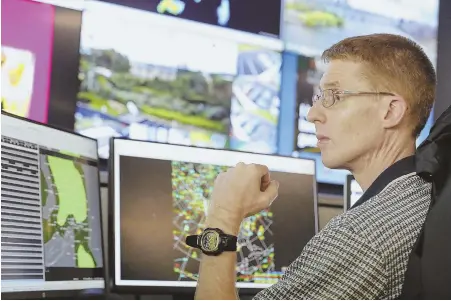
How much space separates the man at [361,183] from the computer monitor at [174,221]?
518mm

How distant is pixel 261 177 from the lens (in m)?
1.40

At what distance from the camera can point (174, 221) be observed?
187 centimetres

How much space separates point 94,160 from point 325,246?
0.83m

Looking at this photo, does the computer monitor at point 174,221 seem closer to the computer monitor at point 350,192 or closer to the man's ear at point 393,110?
the computer monitor at point 350,192

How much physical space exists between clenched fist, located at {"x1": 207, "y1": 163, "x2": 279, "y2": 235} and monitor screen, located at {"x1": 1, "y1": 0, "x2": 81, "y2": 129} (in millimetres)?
847

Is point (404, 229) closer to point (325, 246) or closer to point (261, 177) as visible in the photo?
point (325, 246)

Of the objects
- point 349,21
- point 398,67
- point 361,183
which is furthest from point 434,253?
point 349,21

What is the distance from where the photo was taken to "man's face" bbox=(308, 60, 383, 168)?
56.1 inches

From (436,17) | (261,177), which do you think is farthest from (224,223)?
(436,17)

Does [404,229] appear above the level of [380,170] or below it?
below

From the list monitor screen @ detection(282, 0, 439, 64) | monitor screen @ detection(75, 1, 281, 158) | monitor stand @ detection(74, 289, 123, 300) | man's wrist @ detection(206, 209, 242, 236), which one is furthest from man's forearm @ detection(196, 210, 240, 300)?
monitor screen @ detection(282, 0, 439, 64)

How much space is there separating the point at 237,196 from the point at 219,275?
16 cm

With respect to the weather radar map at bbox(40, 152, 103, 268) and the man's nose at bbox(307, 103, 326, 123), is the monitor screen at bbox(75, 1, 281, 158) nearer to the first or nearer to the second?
the weather radar map at bbox(40, 152, 103, 268)

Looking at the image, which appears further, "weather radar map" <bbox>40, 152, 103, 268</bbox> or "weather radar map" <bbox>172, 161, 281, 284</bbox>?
"weather radar map" <bbox>172, 161, 281, 284</bbox>
